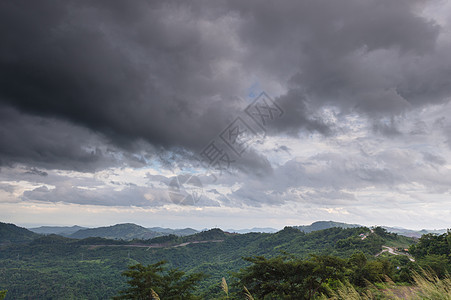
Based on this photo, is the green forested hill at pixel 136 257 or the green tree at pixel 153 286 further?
the green forested hill at pixel 136 257

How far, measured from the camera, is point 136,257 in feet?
534

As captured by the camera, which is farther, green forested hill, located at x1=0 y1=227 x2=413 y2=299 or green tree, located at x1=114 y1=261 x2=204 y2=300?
green forested hill, located at x1=0 y1=227 x2=413 y2=299

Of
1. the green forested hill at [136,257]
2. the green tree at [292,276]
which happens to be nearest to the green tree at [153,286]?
the green tree at [292,276]

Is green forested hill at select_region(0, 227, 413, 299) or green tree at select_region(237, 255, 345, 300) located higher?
green tree at select_region(237, 255, 345, 300)

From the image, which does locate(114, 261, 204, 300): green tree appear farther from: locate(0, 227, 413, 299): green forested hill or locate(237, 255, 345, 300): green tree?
locate(0, 227, 413, 299): green forested hill

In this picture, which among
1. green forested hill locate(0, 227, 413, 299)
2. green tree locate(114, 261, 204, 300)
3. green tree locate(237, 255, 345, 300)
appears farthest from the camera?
green forested hill locate(0, 227, 413, 299)

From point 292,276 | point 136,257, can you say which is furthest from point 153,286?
point 136,257

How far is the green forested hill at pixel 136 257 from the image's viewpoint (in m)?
94.8

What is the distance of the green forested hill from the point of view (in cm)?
9485

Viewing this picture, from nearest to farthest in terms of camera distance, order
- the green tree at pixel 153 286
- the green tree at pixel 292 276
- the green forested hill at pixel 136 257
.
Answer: the green tree at pixel 153 286
the green tree at pixel 292 276
the green forested hill at pixel 136 257

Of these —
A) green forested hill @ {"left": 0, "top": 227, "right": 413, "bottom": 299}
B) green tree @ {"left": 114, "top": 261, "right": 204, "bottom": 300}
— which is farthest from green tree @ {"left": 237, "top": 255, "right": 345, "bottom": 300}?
green forested hill @ {"left": 0, "top": 227, "right": 413, "bottom": 299}

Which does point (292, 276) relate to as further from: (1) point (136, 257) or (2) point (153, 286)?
(1) point (136, 257)

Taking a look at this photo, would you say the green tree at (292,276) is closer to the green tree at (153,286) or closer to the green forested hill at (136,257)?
the green tree at (153,286)

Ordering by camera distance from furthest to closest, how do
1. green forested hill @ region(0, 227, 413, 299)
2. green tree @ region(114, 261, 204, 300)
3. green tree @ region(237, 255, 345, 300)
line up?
green forested hill @ region(0, 227, 413, 299), green tree @ region(237, 255, 345, 300), green tree @ region(114, 261, 204, 300)
